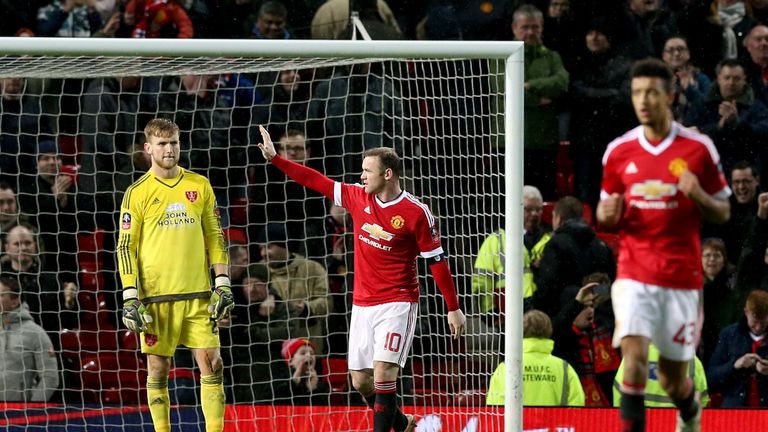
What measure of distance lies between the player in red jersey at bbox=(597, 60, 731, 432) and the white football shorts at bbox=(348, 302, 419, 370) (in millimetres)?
2246

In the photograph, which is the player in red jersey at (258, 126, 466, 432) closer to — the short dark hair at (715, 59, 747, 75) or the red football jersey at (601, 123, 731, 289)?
the red football jersey at (601, 123, 731, 289)

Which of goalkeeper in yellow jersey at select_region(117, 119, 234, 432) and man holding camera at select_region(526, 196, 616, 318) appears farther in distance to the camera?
man holding camera at select_region(526, 196, 616, 318)

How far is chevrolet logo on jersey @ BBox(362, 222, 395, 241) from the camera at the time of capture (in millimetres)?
8148

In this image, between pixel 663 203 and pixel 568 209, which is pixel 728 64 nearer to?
pixel 568 209

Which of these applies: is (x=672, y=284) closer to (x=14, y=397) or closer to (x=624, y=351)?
(x=624, y=351)

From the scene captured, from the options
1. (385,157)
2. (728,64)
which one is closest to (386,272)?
(385,157)

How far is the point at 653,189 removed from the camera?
596 centimetres

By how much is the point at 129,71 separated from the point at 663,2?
506cm

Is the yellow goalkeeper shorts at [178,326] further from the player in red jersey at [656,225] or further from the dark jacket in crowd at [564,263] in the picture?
the dark jacket in crowd at [564,263]

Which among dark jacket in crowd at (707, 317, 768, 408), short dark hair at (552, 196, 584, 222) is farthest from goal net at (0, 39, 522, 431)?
dark jacket in crowd at (707, 317, 768, 408)

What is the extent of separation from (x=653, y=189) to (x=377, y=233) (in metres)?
2.54

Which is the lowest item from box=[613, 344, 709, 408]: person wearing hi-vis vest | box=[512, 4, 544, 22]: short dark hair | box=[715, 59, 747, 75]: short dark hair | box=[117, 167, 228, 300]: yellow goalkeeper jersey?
box=[613, 344, 709, 408]: person wearing hi-vis vest

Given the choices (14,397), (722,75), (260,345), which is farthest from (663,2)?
(14,397)

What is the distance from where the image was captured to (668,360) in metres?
6.05
